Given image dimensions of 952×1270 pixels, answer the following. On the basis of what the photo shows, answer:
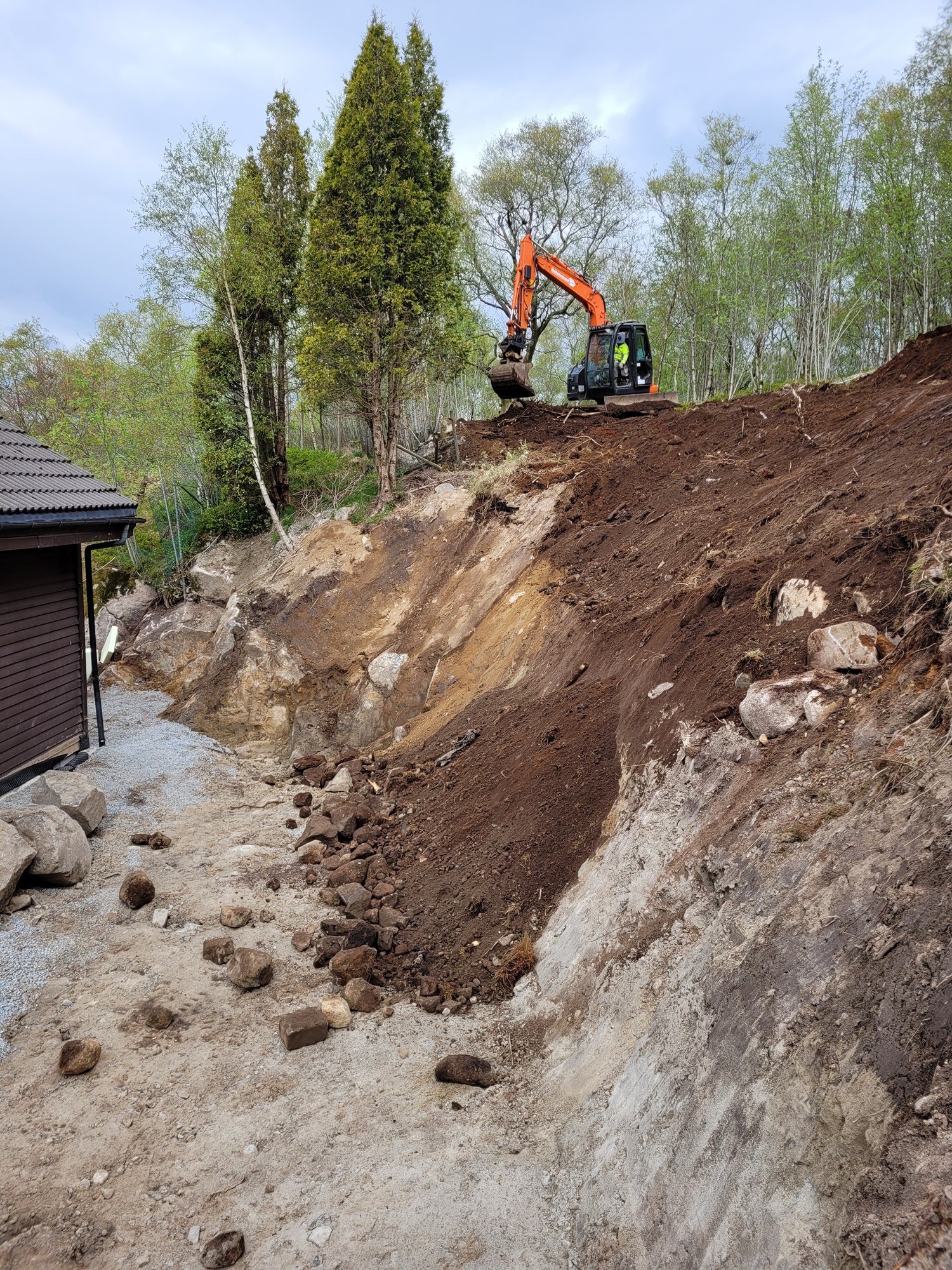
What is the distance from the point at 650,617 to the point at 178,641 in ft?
41.3

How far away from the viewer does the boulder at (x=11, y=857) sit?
601 cm

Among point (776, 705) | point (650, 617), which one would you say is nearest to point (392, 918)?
point (776, 705)

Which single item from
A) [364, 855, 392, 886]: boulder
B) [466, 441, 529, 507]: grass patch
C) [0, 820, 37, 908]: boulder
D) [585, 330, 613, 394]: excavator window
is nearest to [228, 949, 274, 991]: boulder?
[364, 855, 392, 886]: boulder

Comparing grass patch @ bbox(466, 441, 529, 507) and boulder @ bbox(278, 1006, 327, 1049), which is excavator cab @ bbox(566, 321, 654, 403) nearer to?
grass patch @ bbox(466, 441, 529, 507)

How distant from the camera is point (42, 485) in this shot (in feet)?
27.9

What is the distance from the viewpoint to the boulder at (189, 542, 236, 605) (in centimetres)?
1811

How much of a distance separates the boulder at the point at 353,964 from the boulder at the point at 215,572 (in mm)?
13182

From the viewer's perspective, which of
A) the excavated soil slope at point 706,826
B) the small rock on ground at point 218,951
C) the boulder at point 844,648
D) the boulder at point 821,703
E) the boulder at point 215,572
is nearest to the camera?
the excavated soil slope at point 706,826

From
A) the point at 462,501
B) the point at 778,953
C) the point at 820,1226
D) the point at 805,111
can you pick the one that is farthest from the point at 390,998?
the point at 805,111

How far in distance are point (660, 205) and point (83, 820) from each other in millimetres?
29958

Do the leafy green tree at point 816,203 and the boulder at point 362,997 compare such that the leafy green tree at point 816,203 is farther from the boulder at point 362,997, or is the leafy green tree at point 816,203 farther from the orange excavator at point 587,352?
the boulder at point 362,997


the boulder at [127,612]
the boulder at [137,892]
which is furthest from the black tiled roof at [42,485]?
the boulder at [127,612]

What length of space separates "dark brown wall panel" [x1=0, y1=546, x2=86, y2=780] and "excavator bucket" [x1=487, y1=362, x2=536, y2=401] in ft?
35.8

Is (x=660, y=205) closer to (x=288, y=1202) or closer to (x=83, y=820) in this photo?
(x=83, y=820)
